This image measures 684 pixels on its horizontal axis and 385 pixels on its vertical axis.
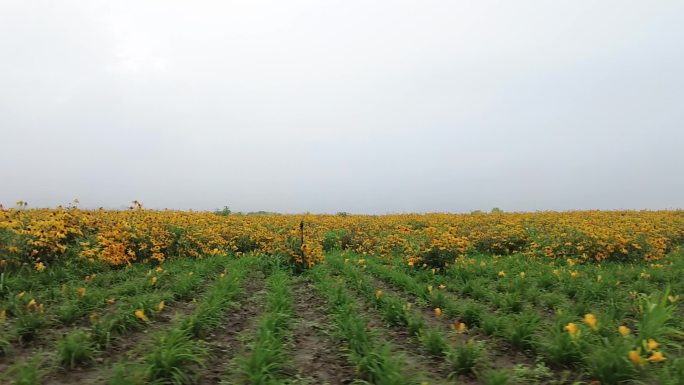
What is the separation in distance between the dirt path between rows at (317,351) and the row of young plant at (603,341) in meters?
1.62

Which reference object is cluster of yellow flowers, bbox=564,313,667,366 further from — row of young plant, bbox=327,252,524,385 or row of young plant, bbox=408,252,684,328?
row of young plant, bbox=408,252,684,328

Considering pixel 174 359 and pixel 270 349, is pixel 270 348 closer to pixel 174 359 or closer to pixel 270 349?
pixel 270 349

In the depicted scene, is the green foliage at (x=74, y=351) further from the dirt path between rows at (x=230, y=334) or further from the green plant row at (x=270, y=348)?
the green plant row at (x=270, y=348)

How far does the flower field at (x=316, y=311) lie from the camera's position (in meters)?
3.07

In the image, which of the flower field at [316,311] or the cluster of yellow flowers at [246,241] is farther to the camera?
the cluster of yellow flowers at [246,241]

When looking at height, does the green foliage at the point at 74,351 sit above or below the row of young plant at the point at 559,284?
below

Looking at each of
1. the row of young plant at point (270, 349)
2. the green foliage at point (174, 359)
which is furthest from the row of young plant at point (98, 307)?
the row of young plant at point (270, 349)

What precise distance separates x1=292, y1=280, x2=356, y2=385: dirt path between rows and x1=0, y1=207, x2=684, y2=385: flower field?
0.02 metres

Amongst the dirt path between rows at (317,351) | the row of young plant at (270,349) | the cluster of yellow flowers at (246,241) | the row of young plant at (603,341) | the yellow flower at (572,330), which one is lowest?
the dirt path between rows at (317,351)

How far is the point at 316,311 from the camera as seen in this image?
509 centimetres

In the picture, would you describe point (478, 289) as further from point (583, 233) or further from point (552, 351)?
point (583, 233)

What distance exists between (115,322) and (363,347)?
2.47 m

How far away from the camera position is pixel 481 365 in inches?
128

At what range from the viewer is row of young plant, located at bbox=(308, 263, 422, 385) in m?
2.97
